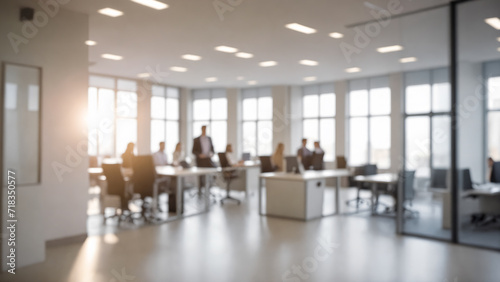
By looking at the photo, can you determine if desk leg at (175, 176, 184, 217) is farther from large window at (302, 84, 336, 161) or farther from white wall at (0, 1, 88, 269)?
large window at (302, 84, 336, 161)

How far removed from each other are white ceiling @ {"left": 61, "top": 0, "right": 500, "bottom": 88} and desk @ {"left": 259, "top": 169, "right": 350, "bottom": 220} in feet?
8.92

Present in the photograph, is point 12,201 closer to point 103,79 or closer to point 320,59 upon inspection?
point 320,59

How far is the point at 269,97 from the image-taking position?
615 inches

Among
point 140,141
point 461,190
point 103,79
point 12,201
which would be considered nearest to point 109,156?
point 140,141

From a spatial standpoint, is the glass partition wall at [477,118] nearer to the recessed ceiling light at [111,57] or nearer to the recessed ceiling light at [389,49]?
the recessed ceiling light at [389,49]

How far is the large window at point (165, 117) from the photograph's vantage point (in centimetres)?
1504

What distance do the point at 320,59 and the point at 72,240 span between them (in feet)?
23.5

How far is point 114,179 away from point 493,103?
6200 millimetres

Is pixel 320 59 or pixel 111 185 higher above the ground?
pixel 320 59

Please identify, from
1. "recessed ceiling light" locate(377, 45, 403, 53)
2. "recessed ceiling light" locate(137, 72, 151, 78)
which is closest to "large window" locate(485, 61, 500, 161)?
"recessed ceiling light" locate(377, 45, 403, 53)

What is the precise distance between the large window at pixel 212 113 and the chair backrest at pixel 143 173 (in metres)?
9.23

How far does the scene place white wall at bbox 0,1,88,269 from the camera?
564 cm

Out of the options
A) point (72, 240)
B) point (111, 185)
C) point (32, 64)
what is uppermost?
point (32, 64)

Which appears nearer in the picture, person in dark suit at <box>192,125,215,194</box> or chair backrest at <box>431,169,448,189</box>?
chair backrest at <box>431,169,448,189</box>
